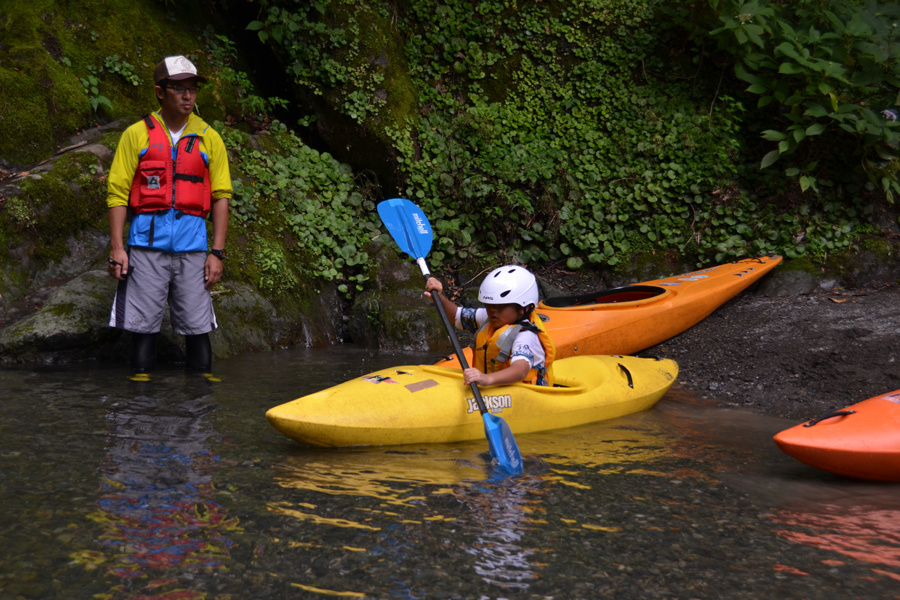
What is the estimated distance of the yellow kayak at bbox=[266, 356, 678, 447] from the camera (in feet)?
10.0

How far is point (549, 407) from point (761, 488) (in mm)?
1121

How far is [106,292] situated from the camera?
468 cm

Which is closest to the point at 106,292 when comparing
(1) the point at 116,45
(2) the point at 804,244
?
(1) the point at 116,45

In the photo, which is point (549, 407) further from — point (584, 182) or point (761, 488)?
point (584, 182)

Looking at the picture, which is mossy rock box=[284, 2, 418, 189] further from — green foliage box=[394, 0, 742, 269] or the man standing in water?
the man standing in water

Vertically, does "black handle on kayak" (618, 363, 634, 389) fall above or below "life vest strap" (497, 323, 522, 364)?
below

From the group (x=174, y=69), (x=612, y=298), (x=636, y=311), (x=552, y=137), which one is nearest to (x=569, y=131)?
(x=552, y=137)

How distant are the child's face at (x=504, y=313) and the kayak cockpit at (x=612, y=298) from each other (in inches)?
74.5

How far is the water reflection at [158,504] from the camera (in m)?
1.92

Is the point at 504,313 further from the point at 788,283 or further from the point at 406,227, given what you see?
the point at 788,283

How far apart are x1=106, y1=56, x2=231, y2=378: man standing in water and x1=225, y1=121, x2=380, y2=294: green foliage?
5.03ft

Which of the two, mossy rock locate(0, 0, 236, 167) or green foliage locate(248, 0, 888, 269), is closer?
mossy rock locate(0, 0, 236, 167)

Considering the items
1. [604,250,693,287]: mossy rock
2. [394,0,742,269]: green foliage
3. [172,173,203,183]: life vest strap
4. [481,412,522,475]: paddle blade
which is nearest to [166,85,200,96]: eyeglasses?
[172,173,203,183]: life vest strap

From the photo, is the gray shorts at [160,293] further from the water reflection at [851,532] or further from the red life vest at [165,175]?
the water reflection at [851,532]
